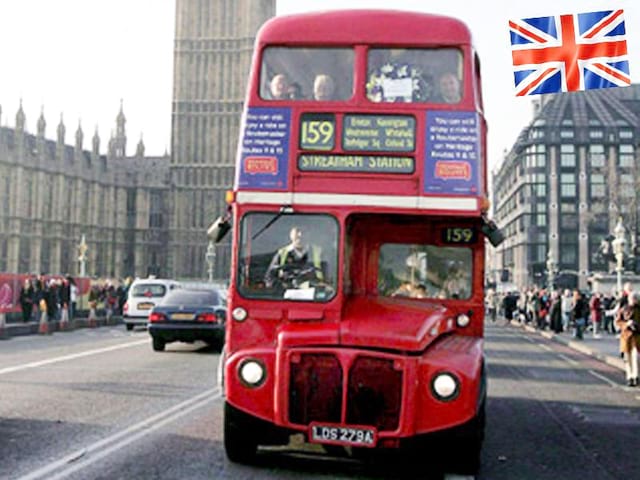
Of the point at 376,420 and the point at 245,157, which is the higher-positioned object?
the point at 245,157

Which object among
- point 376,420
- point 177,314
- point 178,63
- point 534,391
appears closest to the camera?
point 376,420

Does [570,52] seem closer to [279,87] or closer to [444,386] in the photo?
[279,87]

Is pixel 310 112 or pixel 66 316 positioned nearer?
pixel 310 112

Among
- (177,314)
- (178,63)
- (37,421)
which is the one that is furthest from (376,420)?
(178,63)

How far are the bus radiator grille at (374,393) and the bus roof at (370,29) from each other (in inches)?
119

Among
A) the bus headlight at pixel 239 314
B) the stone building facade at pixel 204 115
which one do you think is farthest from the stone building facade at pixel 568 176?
the bus headlight at pixel 239 314

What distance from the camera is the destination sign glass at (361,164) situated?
7.66 m

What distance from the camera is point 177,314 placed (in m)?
19.5

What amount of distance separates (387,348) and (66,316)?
79.7 feet

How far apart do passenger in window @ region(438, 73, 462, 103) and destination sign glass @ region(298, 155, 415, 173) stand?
71 centimetres

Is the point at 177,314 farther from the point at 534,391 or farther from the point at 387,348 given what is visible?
the point at 387,348

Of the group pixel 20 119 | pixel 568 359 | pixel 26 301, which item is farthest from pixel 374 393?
pixel 20 119

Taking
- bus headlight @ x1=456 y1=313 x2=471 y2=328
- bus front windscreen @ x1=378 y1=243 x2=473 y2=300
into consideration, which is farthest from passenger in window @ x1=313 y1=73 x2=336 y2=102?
bus headlight @ x1=456 y1=313 x2=471 y2=328

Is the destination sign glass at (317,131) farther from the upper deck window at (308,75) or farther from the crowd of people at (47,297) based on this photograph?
the crowd of people at (47,297)
